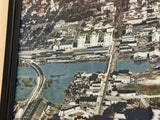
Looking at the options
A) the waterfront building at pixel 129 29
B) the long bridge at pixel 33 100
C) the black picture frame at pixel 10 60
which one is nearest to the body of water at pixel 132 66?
the waterfront building at pixel 129 29

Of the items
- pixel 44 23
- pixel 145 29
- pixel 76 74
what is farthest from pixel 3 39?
pixel 145 29

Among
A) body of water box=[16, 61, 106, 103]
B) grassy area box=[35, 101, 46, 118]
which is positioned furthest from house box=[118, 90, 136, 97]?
grassy area box=[35, 101, 46, 118]

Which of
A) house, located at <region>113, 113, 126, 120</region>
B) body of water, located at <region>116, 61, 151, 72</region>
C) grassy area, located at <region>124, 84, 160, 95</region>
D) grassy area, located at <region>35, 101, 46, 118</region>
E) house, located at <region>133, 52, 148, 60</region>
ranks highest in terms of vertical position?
house, located at <region>133, 52, 148, 60</region>

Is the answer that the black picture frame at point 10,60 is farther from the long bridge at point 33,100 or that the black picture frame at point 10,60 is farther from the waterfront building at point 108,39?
the waterfront building at point 108,39

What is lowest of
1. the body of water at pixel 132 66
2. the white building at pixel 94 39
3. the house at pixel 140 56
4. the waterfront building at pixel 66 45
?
the body of water at pixel 132 66

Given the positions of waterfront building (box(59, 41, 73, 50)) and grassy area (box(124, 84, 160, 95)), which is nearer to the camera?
grassy area (box(124, 84, 160, 95))

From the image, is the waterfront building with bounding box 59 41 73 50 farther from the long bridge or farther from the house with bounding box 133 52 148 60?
the house with bounding box 133 52 148 60

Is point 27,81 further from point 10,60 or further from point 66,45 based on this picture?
point 66,45

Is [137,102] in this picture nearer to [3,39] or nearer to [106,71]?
[106,71]
